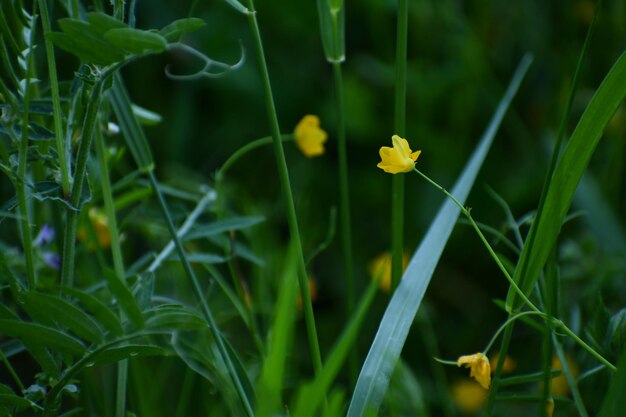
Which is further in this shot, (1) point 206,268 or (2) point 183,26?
(1) point 206,268

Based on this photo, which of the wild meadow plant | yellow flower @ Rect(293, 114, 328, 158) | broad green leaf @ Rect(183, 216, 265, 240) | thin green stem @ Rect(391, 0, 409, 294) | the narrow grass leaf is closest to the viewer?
the narrow grass leaf

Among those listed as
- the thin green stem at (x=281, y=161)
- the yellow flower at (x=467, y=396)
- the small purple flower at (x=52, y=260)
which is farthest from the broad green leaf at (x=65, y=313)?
the yellow flower at (x=467, y=396)

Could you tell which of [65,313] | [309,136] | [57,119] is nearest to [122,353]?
Result: [65,313]

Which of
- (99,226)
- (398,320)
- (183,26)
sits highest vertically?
(183,26)

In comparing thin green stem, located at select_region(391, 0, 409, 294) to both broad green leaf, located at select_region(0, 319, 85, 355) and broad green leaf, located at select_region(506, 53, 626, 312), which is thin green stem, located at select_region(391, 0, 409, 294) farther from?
broad green leaf, located at select_region(0, 319, 85, 355)

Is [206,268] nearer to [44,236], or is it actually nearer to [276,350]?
[44,236]

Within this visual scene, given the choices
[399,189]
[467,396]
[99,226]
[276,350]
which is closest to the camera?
[276,350]

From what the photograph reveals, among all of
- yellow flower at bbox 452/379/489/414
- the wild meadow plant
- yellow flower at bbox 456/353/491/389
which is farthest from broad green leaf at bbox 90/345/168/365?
yellow flower at bbox 452/379/489/414
